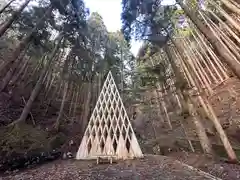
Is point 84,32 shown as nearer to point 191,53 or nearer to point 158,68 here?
point 158,68

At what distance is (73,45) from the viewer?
11938 millimetres

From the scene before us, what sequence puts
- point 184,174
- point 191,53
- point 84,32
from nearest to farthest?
point 184,174 → point 191,53 → point 84,32

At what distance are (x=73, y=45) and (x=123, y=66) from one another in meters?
7.98

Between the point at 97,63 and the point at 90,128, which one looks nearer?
the point at 90,128

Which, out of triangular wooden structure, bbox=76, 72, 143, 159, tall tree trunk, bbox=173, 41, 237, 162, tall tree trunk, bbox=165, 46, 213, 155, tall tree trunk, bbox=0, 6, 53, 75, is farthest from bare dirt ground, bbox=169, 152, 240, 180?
tall tree trunk, bbox=0, 6, 53, 75

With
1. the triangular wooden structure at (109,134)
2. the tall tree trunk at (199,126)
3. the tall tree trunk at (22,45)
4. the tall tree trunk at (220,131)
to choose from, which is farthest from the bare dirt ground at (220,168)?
the tall tree trunk at (22,45)

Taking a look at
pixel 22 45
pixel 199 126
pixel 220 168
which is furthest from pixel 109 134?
pixel 22 45

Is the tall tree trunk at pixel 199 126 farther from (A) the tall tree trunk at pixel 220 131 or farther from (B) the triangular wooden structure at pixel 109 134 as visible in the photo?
(B) the triangular wooden structure at pixel 109 134

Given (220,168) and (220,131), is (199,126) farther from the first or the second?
(220,168)

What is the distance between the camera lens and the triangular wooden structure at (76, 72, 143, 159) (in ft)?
28.3

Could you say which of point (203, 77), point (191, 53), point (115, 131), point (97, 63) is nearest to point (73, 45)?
point (97, 63)

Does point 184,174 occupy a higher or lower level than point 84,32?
lower

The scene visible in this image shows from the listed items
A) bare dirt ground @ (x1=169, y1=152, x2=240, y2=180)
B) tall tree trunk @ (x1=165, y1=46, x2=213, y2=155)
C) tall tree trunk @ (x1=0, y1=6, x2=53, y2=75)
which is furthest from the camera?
tall tree trunk @ (x1=165, y1=46, x2=213, y2=155)

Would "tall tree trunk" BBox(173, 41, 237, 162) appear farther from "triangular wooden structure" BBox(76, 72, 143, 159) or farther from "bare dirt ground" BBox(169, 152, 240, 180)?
"triangular wooden structure" BBox(76, 72, 143, 159)
